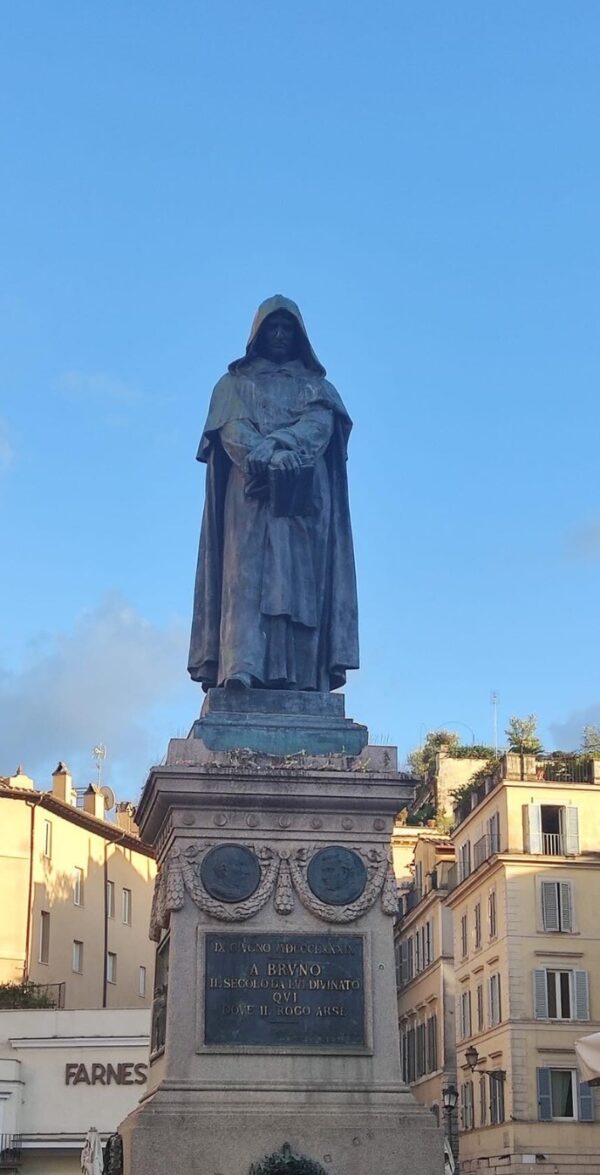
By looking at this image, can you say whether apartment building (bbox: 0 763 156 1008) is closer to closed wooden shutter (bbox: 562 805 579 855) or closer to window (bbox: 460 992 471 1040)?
window (bbox: 460 992 471 1040)

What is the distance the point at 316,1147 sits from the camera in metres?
11.4

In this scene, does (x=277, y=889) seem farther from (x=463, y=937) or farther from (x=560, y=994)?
(x=463, y=937)

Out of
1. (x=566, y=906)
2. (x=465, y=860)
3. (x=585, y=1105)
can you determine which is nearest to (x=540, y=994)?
(x=566, y=906)

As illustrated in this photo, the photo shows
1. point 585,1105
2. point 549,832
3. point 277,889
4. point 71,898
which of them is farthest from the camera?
point 71,898

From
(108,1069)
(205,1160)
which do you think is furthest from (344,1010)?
(108,1069)

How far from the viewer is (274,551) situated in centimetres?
1389

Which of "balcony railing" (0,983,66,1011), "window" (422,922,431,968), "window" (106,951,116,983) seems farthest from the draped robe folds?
"window" (422,922,431,968)

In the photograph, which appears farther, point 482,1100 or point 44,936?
point 44,936

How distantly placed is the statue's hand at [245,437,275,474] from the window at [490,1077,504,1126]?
43633 millimetres

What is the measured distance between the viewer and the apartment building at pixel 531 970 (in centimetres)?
5134

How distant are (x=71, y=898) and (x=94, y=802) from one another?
21.5 feet

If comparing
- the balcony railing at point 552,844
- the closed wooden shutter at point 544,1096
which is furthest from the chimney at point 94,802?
the closed wooden shutter at point 544,1096

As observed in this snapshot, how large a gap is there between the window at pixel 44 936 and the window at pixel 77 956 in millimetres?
2291

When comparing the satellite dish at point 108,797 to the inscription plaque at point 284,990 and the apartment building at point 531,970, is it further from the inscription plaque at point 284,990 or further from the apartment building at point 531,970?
the inscription plaque at point 284,990
